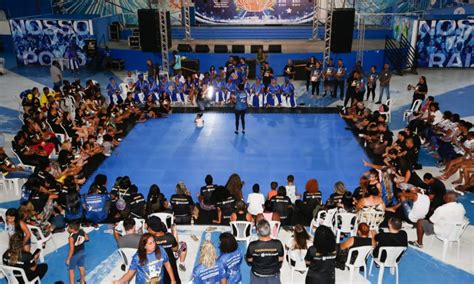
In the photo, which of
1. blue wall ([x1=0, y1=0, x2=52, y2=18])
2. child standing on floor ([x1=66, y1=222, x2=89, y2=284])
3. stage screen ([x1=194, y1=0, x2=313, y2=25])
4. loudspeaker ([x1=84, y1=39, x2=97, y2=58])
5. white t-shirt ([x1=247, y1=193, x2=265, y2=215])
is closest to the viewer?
child standing on floor ([x1=66, y1=222, x2=89, y2=284])

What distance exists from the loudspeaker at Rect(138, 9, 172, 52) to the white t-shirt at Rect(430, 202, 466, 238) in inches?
547

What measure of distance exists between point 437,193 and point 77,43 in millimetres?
20625

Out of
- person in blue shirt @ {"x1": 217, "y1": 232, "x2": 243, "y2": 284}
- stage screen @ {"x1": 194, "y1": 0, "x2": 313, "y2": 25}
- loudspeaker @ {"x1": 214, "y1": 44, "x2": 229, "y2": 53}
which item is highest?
stage screen @ {"x1": 194, "y1": 0, "x2": 313, "y2": 25}

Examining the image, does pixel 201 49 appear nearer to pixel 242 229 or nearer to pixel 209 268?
pixel 242 229

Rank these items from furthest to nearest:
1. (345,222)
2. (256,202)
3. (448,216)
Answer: (256,202)
(345,222)
(448,216)

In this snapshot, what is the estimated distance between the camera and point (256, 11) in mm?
28000

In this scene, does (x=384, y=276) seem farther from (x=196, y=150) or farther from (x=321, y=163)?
(x=196, y=150)

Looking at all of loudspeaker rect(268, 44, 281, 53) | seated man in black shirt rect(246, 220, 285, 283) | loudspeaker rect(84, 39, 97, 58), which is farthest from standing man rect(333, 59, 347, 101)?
seated man in black shirt rect(246, 220, 285, 283)

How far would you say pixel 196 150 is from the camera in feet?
42.2

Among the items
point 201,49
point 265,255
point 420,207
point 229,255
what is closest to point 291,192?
point 420,207

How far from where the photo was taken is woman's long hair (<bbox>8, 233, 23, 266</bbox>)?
601 centimetres

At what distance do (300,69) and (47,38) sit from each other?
13.6m

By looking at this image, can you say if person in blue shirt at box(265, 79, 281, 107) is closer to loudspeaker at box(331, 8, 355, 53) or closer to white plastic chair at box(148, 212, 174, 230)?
loudspeaker at box(331, 8, 355, 53)

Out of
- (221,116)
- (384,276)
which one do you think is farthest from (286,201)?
(221,116)
